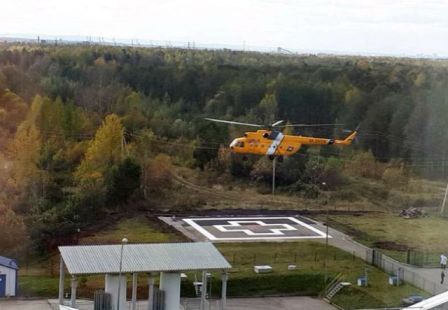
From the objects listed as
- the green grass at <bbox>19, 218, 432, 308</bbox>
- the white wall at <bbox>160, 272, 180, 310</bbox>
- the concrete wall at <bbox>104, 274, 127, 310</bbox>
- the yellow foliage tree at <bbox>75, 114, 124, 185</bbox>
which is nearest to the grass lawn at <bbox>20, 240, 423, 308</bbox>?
the green grass at <bbox>19, 218, 432, 308</bbox>

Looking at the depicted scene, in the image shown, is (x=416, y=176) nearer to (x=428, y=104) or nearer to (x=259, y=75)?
(x=428, y=104)

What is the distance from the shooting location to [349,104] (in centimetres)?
1430

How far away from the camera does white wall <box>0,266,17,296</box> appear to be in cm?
694

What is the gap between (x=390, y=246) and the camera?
9.25 m

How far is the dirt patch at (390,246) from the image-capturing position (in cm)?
912

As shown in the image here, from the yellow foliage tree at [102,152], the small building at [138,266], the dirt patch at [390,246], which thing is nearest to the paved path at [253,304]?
the small building at [138,266]

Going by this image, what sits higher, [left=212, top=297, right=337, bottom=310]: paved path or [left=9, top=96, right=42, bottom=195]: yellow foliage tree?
[left=9, top=96, right=42, bottom=195]: yellow foliage tree

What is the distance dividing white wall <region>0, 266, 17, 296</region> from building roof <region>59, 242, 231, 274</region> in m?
1.21

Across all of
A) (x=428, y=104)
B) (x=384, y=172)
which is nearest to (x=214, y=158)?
(x=384, y=172)

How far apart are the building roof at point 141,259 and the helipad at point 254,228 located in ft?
9.47

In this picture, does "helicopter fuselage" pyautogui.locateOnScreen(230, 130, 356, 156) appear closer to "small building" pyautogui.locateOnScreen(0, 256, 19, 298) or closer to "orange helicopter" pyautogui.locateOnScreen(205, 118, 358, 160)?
"orange helicopter" pyautogui.locateOnScreen(205, 118, 358, 160)

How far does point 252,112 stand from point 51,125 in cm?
438

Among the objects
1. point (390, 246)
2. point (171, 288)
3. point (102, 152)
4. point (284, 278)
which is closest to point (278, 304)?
point (284, 278)

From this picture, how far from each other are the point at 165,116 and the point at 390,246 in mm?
5815
